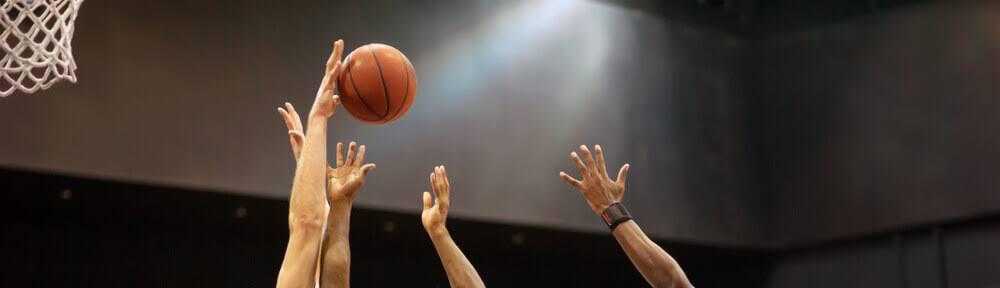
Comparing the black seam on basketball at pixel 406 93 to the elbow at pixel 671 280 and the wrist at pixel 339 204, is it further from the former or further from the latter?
the elbow at pixel 671 280

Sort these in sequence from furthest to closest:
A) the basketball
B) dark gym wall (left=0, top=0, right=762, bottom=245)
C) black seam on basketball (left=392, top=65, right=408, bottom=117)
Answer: dark gym wall (left=0, top=0, right=762, bottom=245) → black seam on basketball (left=392, top=65, right=408, bottom=117) → the basketball

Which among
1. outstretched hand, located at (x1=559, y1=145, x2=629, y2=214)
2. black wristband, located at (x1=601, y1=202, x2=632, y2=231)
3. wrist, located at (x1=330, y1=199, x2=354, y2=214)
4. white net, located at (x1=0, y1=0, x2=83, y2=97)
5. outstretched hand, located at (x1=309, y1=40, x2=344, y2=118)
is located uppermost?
white net, located at (x1=0, y1=0, x2=83, y2=97)

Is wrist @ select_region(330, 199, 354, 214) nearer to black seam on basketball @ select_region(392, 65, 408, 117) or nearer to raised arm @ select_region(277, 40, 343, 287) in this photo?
raised arm @ select_region(277, 40, 343, 287)

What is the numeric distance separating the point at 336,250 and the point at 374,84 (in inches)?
40.5

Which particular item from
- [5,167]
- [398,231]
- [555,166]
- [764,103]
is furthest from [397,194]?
[764,103]

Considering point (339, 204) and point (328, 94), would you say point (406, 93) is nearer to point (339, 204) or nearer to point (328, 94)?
point (328, 94)

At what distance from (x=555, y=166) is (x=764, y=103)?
2.17 m

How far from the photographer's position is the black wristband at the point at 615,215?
186 inches

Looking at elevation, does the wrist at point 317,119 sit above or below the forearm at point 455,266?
above

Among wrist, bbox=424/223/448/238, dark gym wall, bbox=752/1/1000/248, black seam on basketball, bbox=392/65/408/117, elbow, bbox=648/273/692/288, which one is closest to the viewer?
elbow, bbox=648/273/692/288

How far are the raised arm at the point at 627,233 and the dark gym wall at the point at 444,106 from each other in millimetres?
3992

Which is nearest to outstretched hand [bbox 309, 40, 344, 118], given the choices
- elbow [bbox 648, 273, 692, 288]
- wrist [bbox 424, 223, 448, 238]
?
wrist [bbox 424, 223, 448, 238]

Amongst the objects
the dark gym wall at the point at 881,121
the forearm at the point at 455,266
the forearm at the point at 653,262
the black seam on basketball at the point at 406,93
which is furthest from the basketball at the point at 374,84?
the dark gym wall at the point at 881,121

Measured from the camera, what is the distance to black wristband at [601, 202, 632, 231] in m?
4.73
